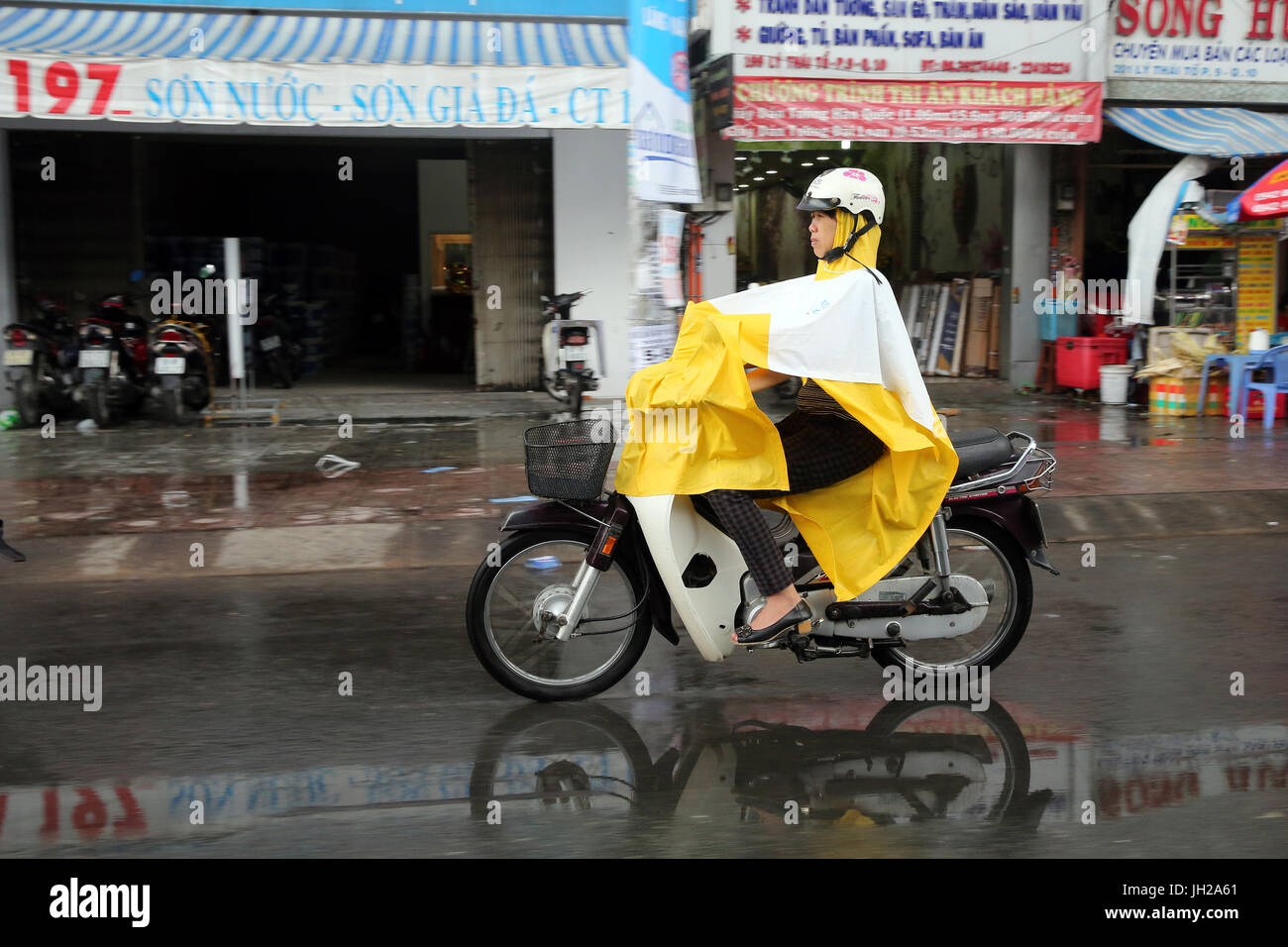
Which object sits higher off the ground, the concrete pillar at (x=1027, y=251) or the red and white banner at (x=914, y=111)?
the red and white banner at (x=914, y=111)

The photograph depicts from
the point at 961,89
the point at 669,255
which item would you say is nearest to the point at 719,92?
the point at 961,89

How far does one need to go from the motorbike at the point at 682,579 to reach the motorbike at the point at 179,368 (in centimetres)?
897

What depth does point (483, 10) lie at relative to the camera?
1374 cm

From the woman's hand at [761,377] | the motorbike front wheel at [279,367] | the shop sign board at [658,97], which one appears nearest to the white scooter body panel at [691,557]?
the woman's hand at [761,377]

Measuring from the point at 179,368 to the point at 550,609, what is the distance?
9113mm

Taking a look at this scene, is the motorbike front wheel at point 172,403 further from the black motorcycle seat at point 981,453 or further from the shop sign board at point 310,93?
the black motorcycle seat at point 981,453

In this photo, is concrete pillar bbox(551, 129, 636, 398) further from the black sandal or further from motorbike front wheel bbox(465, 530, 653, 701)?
the black sandal

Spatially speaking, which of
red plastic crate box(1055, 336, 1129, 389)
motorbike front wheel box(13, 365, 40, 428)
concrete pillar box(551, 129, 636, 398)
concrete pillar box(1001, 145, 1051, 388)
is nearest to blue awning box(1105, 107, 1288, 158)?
concrete pillar box(1001, 145, 1051, 388)

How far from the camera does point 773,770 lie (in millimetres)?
4344

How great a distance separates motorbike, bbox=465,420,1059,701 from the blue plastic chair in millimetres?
8303

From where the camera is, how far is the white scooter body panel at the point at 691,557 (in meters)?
4.61

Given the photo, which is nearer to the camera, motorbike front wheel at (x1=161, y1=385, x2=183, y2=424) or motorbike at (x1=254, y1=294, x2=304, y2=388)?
motorbike front wheel at (x1=161, y1=385, x2=183, y2=424)

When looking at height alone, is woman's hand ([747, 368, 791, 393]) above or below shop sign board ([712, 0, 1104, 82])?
below

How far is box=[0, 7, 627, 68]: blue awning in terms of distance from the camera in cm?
1246
